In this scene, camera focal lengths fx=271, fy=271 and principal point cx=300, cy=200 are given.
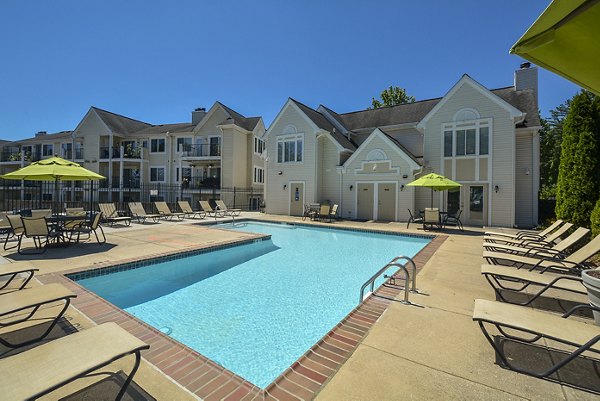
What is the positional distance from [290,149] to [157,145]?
18073mm

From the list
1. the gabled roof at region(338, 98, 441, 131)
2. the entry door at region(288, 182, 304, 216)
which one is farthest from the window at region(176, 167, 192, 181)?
the gabled roof at region(338, 98, 441, 131)

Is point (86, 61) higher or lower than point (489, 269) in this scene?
higher

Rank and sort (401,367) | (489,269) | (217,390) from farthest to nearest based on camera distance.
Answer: (489,269), (401,367), (217,390)

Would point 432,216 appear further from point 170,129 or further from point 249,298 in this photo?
point 170,129

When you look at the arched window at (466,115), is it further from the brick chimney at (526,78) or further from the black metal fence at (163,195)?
the black metal fence at (163,195)

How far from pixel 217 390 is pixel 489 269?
15.3 feet

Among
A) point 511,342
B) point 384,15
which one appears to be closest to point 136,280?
point 511,342

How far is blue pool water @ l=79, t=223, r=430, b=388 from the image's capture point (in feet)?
13.0

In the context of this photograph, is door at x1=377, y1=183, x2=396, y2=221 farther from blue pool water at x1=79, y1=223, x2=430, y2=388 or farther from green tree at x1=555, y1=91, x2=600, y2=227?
blue pool water at x1=79, y1=223, x2=430, y2=388

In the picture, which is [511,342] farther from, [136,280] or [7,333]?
[136,280]

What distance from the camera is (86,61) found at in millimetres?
15789

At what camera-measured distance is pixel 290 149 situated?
21.6 meters

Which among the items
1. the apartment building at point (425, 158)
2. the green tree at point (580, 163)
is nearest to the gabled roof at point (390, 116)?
the apartment building at point (425, 158)

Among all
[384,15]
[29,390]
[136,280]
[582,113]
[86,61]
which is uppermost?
[384,15]
